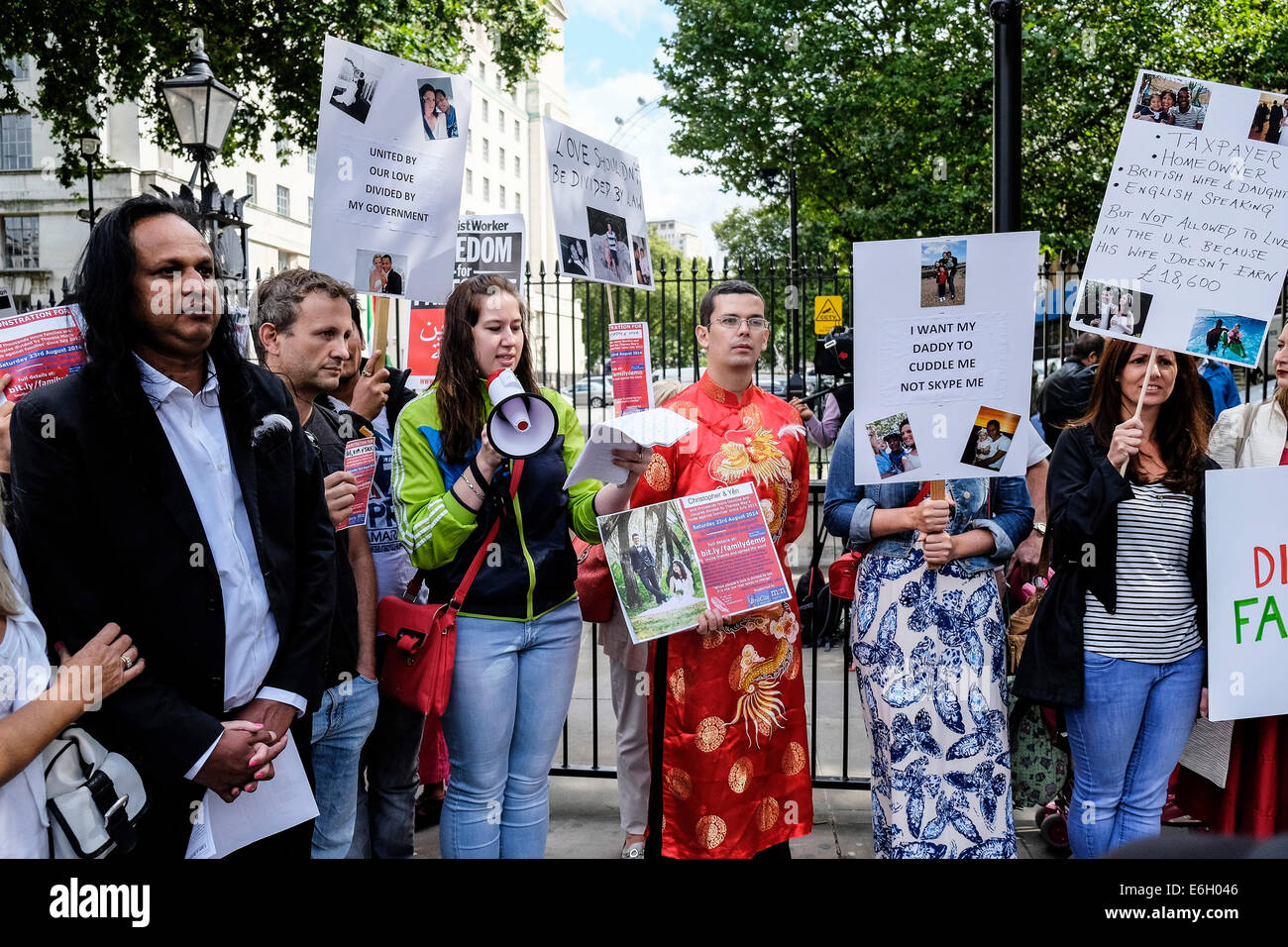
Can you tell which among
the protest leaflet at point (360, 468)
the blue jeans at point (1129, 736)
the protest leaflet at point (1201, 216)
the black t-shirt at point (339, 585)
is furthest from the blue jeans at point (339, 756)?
the protest leaflet at point (1201, 216)

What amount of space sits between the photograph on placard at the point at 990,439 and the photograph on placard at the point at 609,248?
156cm

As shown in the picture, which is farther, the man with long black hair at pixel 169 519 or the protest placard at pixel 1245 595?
the protest placard at pixel 1245 595

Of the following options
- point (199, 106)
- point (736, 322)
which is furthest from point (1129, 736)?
point (199, 106)

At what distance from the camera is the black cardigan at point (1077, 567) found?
2.86 m

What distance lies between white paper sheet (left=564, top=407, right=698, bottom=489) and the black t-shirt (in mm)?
669

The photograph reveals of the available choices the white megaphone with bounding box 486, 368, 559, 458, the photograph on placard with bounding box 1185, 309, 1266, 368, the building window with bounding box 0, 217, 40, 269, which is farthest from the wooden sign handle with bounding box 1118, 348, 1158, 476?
the building window with bounding box 0, 217, 40, 269

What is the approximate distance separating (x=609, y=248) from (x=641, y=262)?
0.19 m

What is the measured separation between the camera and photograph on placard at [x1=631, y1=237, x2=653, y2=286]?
4082mm

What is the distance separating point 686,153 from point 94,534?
18.9 meters

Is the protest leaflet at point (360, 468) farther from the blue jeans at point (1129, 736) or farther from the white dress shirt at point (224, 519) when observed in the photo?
the blue jeans at point (1129, 736)

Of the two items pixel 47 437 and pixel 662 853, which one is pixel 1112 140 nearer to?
pixel 662 853

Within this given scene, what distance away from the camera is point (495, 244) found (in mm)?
4785

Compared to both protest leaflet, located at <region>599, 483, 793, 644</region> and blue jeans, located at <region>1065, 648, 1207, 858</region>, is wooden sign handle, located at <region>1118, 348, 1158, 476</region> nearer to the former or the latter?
blue jeans, located at <region>1065, 648, 1207, 858</region>

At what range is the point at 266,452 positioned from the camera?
2256 mm
